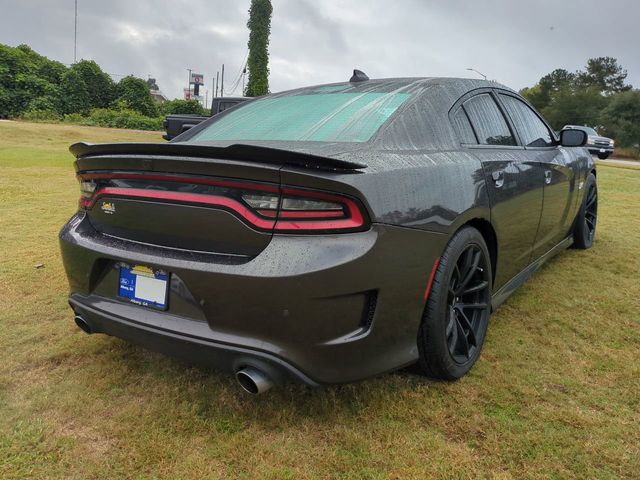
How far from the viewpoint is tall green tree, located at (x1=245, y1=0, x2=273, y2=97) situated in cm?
3656

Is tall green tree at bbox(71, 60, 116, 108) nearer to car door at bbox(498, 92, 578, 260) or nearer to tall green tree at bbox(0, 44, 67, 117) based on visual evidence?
tall green tree at bbox(0, 44, 67, 117)

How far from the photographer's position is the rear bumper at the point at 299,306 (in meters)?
1.63

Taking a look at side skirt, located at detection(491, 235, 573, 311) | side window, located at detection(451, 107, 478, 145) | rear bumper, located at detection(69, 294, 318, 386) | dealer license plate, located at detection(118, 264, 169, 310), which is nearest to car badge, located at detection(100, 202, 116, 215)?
dealer license plate, located at detection(118, 264, 169, 310)

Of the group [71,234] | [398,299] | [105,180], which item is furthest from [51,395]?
[398,299]

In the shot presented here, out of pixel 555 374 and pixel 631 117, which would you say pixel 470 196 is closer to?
pixel 555 374

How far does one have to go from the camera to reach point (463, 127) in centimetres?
251

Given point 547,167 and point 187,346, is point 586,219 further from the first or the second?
Result: point 187,346

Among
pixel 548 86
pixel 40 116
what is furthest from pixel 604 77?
pixel 40 116

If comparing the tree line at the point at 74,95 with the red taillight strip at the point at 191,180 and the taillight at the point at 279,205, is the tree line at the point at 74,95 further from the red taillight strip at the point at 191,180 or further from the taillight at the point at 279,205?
the taillight at the point at 279,205

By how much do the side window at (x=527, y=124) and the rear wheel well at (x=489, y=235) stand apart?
3.14ft

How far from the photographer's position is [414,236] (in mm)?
1834

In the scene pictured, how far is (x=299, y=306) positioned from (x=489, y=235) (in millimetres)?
1311

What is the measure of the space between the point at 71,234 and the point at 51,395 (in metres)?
0.70

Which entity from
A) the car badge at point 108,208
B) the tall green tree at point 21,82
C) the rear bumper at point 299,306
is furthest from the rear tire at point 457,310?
the tall green tree at point 21,82
